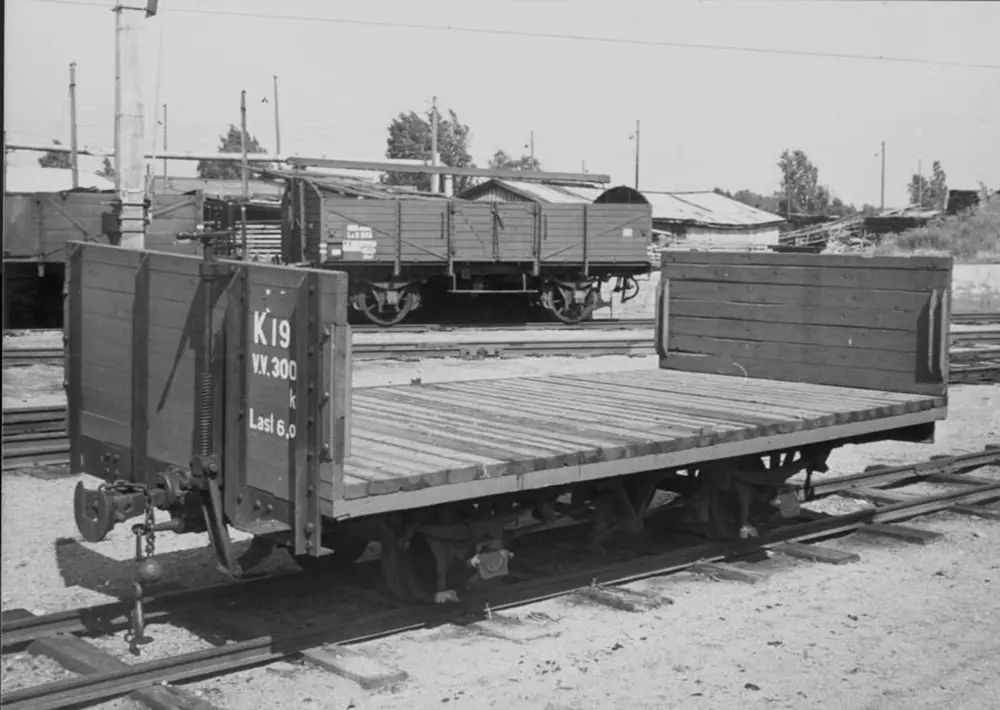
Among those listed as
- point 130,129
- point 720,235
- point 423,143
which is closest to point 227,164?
point 423,143

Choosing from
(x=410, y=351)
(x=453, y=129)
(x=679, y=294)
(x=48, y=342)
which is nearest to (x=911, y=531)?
(x=679, y=294)

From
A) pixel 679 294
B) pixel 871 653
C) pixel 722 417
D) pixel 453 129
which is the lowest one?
pixel 871 653

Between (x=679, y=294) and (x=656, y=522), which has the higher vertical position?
(x=679, y=294)

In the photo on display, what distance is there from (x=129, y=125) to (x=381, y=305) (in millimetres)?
14931

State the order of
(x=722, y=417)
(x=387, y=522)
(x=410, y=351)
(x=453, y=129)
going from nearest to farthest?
(x=387, y=522) < (x=722, y=417) < (x=410, y=351) < (x=453, y=129)

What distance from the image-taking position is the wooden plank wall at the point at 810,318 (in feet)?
25.8

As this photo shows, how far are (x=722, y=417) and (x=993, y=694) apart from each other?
7.56 feet

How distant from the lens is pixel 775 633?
5.94 metres

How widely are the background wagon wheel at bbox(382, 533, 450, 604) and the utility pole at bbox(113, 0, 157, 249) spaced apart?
567cm

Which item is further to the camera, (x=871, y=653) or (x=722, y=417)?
(x=722, y=417)

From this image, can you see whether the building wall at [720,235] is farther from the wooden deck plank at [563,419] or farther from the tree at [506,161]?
the wooden deck plank at [563,419]

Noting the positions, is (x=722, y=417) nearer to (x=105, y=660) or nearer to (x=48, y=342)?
(x=105, y=660)

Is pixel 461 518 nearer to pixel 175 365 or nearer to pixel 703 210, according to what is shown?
pixel 175 365

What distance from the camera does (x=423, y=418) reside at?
6688 millimetres
